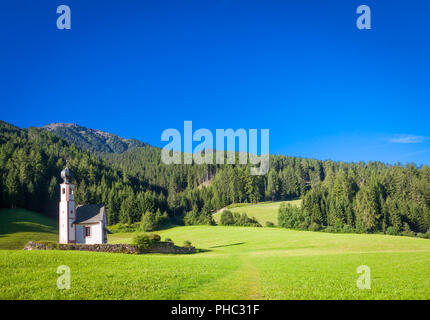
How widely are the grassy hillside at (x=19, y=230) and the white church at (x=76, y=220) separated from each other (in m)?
8.85

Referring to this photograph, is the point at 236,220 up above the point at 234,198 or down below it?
below

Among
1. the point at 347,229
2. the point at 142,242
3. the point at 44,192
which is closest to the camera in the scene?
the point at 142,242

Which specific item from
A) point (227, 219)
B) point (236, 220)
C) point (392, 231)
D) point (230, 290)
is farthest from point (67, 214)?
point (392, 231)

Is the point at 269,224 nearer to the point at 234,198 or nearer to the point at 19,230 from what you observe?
the point at 234,198

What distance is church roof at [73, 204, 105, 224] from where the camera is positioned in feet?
154

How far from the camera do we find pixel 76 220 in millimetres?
46656

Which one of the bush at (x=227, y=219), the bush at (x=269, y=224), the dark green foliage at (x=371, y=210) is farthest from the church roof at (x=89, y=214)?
the dark green foliage at (x=371, y=210)

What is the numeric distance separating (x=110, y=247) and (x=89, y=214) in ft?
39.7

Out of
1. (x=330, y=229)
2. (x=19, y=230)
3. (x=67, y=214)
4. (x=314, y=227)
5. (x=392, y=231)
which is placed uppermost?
(x=67, y=214)

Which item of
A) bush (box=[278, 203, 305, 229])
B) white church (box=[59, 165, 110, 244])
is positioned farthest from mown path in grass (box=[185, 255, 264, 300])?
bush (box=[278, 203, 305, 229])

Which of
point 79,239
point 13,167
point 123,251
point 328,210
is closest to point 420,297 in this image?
point 123,251

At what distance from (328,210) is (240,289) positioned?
276 feet

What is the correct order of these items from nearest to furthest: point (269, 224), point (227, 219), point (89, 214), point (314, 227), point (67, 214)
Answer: point (67, 214)
point (89, 214)
point (314, 227)
point (269, 224)
point (227, 219)

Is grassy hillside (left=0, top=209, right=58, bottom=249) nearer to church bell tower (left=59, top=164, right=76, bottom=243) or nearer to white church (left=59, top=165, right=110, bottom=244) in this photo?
church bell tower (left=59, top=164, right=76, bottom=243)
